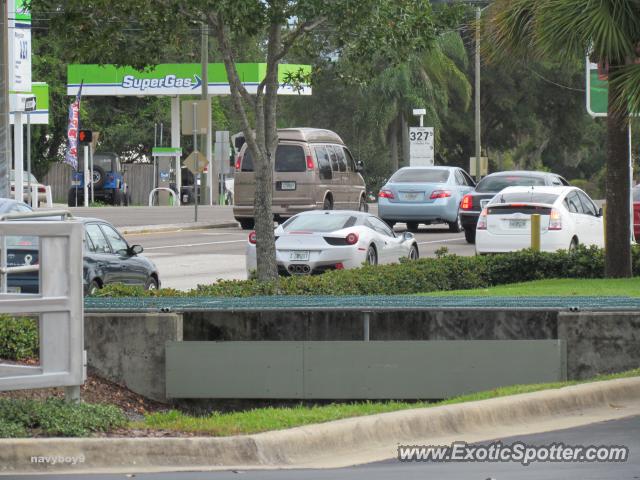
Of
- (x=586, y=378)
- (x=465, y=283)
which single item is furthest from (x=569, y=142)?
(x=586, y=378)

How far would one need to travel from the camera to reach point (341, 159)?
3522 centimetres

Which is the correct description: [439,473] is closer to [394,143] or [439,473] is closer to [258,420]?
[258,420]

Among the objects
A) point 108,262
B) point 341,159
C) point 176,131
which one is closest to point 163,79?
point 176,131

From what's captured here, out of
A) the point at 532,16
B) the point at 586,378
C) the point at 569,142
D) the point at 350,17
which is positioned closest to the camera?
the point at 586,378

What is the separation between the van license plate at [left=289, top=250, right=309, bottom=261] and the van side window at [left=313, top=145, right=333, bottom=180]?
13126 mm

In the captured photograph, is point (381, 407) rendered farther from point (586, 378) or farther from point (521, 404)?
point (586, 378)

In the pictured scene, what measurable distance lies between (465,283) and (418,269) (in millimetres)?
1068

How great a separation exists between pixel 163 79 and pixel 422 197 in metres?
24.2

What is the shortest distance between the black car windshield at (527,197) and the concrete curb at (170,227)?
38.9 ft

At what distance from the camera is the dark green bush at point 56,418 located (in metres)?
8.06

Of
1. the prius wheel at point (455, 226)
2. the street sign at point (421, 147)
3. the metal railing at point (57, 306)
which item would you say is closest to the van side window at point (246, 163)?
the prius wheel at point (455, 226)

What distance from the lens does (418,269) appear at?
1805 centimetres

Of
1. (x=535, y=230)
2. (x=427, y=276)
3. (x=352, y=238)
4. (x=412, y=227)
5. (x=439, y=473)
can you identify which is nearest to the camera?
(x=439, y=473)

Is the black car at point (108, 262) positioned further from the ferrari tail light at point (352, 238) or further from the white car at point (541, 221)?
the white car at point (541, 221)
